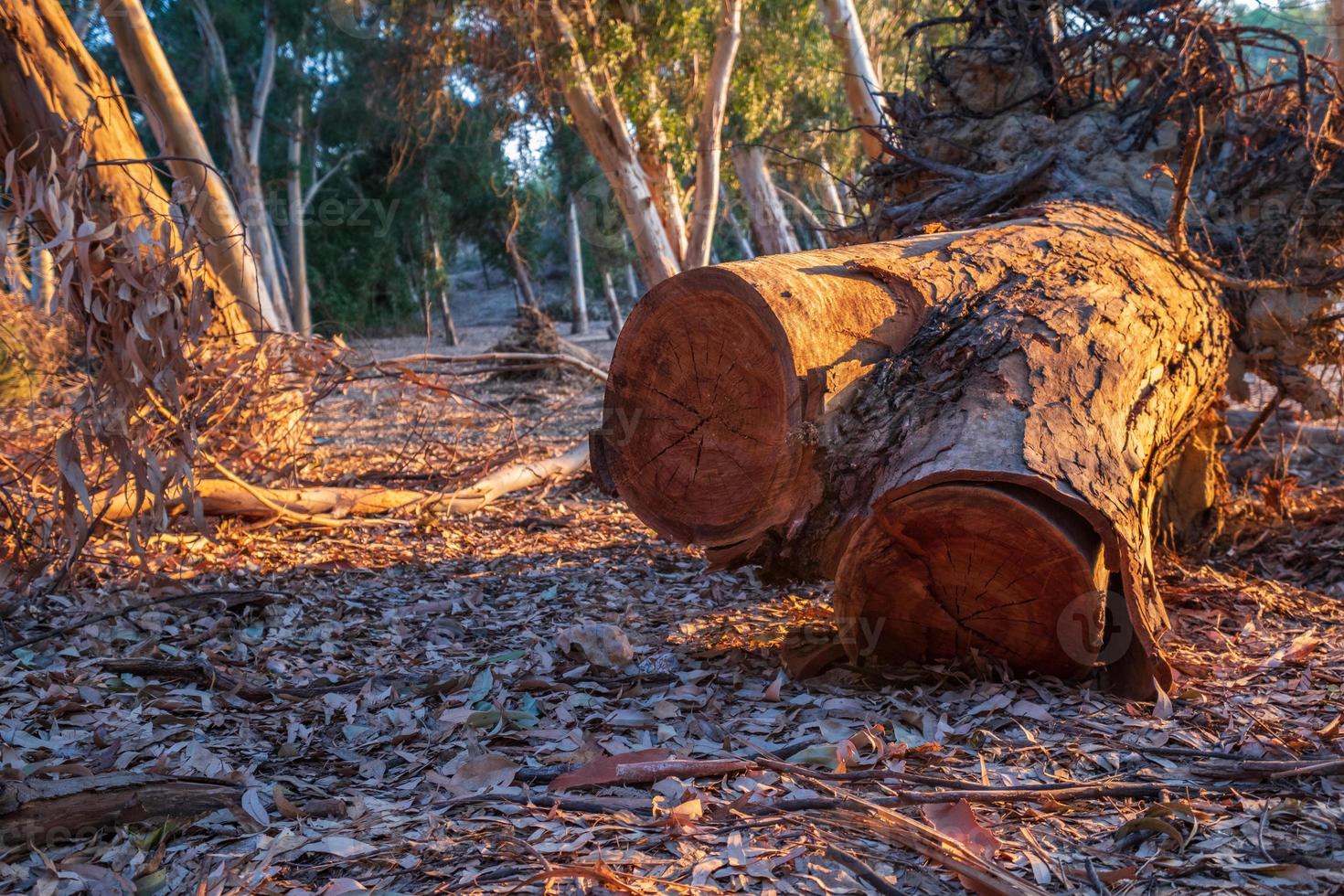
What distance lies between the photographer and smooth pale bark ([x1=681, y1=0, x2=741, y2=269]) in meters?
8.77

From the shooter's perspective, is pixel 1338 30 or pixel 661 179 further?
pixel 661 179

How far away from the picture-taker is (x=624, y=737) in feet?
8.78

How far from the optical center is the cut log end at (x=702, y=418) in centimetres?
298

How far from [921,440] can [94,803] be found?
216 cm

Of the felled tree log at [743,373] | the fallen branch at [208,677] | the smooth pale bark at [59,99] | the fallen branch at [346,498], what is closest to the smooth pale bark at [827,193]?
the fallen branch at [346,498]

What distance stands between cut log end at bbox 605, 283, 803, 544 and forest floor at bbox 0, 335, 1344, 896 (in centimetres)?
44

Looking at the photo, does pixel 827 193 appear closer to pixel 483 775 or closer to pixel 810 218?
pixel 810 218

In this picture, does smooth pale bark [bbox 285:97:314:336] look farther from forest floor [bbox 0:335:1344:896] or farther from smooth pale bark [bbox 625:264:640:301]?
forest floor [bbox 0:335:1344:896]

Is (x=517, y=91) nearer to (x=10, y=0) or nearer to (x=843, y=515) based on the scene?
(x=10, y=0)

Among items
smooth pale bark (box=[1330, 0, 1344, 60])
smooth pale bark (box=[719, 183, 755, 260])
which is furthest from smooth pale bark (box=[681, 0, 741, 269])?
smooth pale bark (box=[719, 183, 755, 260])

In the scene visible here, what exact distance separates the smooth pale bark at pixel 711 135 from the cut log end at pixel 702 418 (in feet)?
19.5

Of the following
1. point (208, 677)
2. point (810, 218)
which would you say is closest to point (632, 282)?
point (810, 218)

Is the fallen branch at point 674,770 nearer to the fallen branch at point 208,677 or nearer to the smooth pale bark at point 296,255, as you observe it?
the fallen branch at point 208,677

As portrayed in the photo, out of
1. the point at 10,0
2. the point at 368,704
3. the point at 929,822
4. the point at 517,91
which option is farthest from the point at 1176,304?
the point at 517,91
